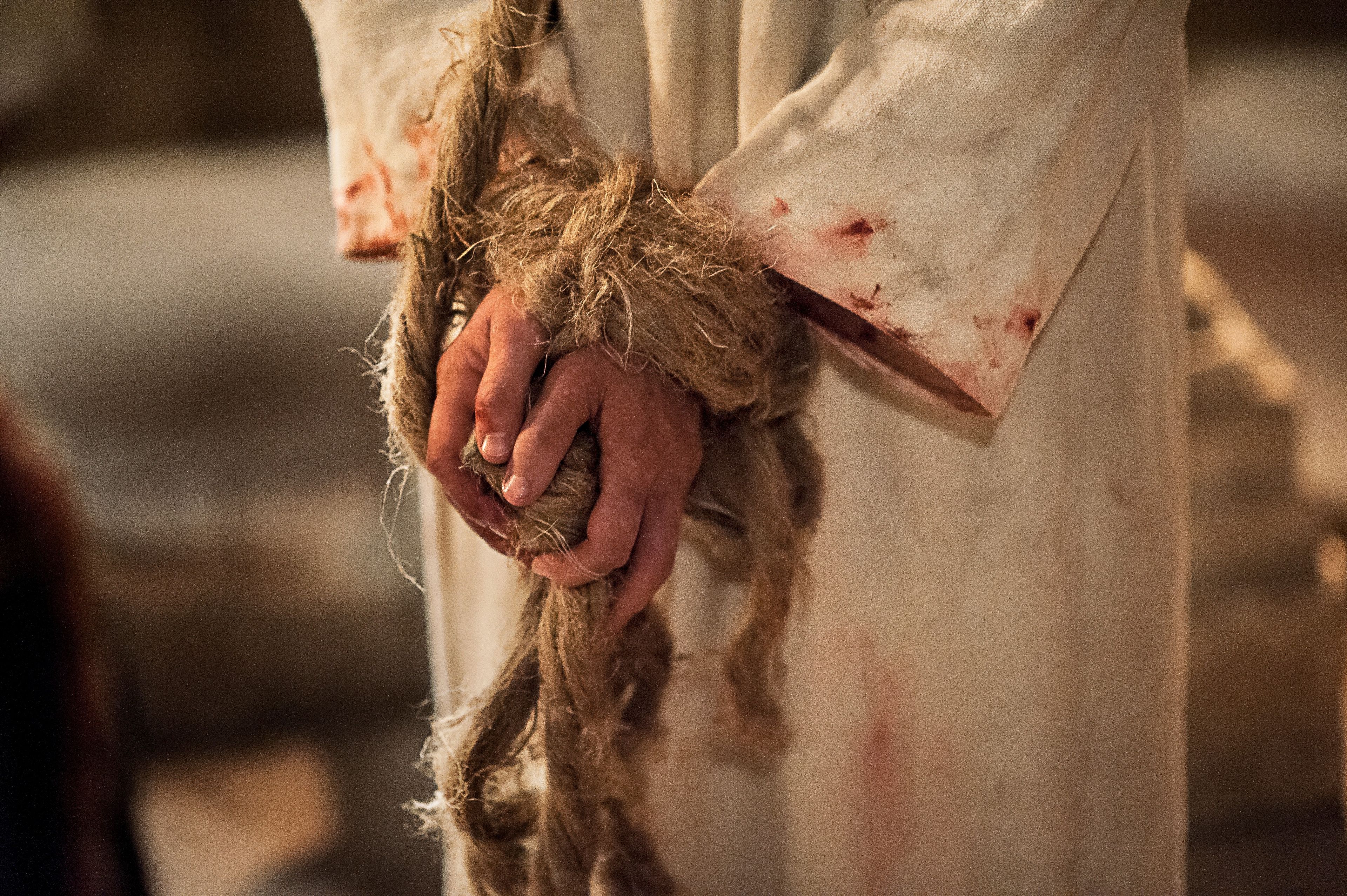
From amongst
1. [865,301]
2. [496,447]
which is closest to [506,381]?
[496,447]

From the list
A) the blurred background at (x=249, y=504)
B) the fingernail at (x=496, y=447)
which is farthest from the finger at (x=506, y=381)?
the blurred background at (x=249, y=504)

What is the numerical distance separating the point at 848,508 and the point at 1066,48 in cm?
21

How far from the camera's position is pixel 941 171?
13.2 inches

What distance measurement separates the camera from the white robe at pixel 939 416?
336 mm

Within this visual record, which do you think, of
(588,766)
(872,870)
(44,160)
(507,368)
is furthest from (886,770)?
(44,160)

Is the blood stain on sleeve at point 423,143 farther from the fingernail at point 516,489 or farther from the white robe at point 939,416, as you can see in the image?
the fingernail at point 516,489

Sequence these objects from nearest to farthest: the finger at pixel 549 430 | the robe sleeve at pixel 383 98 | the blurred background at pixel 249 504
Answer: the finger at pixel 549 430, the robe sleeve at pixel 383 98, the blurred background at pixel 249 504

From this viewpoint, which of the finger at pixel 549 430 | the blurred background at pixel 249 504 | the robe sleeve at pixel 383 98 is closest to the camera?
the finger at pixel 549 430

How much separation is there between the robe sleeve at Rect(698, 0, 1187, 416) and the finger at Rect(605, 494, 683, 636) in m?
0.11

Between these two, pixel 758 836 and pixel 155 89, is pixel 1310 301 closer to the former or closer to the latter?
pixel 758 836

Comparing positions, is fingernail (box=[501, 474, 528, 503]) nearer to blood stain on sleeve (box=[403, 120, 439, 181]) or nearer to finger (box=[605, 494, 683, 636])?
finger (box=[605, 494, 683, 636])

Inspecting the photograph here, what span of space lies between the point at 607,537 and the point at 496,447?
55 mm

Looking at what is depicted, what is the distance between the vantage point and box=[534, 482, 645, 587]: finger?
33 cm

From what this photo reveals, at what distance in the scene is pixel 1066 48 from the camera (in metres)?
0.33
